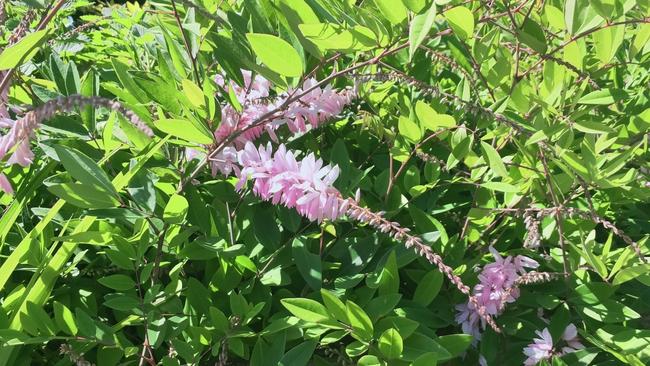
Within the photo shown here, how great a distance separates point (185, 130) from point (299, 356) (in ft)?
1.11

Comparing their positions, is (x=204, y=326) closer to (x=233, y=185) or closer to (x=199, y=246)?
(x=199, y=246)

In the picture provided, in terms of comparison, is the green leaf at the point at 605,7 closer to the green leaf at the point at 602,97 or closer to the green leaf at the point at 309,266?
the green leaf at the point at 602,97

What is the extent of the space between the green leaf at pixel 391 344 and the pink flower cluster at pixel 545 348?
0.87 ft

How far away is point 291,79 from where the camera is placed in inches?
39.1

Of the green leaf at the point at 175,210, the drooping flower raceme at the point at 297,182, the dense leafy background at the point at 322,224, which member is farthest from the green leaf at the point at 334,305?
the green leaf at the point at 175,210

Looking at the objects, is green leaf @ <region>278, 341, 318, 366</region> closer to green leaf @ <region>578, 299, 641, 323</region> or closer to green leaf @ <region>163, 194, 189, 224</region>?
green leaf @ <region>163, 194, 189, 224</region>

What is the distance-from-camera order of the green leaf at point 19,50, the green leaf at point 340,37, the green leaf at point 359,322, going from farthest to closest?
the green leaf at point 359,322 < the green leaf at point 340,37 < the green leaf at point 19,50

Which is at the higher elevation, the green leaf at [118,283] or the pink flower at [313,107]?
the pink flower at [313,107]

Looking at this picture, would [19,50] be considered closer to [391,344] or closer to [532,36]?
[391,344]

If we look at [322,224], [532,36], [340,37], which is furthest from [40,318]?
[532,36]

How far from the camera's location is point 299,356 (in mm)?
854

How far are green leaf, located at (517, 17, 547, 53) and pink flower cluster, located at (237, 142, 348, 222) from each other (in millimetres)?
323

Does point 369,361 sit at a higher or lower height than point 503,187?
lower

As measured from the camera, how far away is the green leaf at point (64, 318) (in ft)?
2.77
